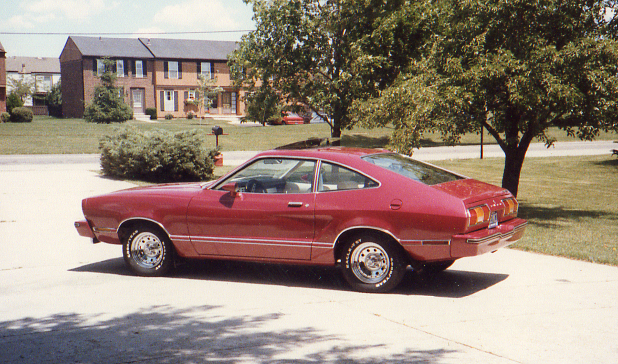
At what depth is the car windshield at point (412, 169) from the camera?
6598 mm

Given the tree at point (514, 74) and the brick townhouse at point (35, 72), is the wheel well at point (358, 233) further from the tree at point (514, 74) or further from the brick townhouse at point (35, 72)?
the brick townhouse at point (35, 72)

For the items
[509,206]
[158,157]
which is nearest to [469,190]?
A: [509,206]

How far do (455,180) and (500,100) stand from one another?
5659mm

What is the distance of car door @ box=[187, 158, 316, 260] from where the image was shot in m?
6.55

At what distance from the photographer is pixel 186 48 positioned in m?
67.8

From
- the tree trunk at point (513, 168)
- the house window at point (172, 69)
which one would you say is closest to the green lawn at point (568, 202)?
the tree trunk at point (513, 168)

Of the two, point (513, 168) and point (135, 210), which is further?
point (513, 168)

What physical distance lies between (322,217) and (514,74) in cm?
637

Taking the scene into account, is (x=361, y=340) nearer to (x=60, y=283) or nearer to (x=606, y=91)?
(x=60, y=283)

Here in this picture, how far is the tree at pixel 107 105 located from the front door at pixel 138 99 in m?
14.1

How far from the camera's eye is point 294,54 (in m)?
22.0

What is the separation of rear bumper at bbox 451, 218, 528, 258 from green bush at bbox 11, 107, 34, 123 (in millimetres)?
51232

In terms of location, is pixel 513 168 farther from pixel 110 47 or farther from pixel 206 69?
pixel 110 47

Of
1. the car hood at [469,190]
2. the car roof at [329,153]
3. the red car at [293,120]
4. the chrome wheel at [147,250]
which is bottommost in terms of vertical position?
the chrome wheel at [147,250]
